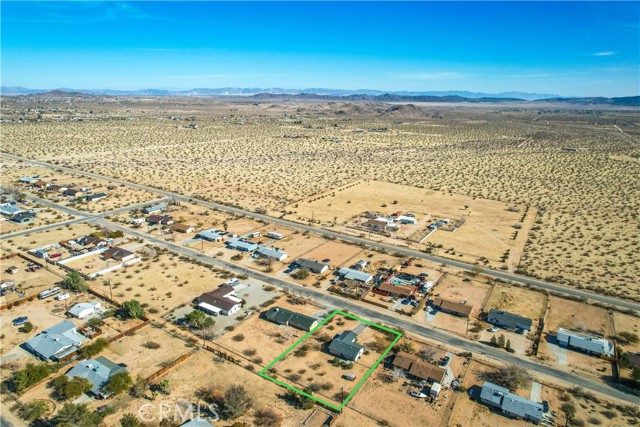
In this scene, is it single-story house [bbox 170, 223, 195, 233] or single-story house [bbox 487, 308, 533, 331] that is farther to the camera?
single-story house [bbox 170, 223, 195, 233]

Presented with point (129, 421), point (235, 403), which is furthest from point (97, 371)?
point (235, 403)

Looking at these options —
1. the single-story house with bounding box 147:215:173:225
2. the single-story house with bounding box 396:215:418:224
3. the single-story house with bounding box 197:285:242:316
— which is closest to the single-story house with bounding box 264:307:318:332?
the single-story house with bounding box 197:285:242:316

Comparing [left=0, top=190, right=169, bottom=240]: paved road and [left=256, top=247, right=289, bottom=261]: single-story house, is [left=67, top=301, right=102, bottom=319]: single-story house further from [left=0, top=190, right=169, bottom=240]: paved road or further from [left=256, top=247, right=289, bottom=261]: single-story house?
[left=0, top=190, right=169, bottom=240]: paved road

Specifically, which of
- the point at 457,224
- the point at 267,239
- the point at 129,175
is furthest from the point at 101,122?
the point at 457,224

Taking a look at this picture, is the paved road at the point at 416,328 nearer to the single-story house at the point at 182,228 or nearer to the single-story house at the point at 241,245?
the single-story house at the point at 241,245

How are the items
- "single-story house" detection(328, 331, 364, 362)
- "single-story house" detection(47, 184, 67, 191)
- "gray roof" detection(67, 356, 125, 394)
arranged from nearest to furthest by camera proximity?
A: "gray roof" detection(67, 356, 125, 394) → "single-story house" detection(328, 331, 364, 362) → "single-story house" detection(47, 184, 67, 191)

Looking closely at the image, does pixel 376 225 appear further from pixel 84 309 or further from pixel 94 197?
pixel 94 197

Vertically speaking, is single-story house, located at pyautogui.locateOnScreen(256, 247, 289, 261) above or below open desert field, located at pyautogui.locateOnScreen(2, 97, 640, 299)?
below
